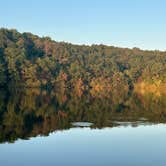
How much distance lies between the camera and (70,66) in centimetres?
16375

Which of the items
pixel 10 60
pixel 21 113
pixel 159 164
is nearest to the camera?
pixel 159 164

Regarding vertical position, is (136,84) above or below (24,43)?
below

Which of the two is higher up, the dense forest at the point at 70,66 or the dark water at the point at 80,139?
the dense forest at the point at 70,66

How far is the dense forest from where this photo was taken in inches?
5364

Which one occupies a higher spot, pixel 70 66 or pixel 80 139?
pixel 70 66

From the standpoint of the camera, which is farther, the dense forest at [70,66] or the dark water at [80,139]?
the dense forest at [70,66]

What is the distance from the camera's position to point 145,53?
199 m

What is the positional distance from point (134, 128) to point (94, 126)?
4.04 metres

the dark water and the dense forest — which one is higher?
the dense forest

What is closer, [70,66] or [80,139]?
[80,139]

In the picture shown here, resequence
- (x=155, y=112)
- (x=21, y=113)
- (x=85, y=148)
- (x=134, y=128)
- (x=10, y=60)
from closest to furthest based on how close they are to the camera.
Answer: (x=85, y=148) < (x=134, y=128) < (x=21, y=113) < (x=155, y=112) < (x=10, y=60)

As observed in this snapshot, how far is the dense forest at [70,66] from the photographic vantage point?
136 meters

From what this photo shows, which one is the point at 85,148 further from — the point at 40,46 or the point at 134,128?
the point at 40,46

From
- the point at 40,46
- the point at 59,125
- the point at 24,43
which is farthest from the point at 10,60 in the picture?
the point at 59,125
